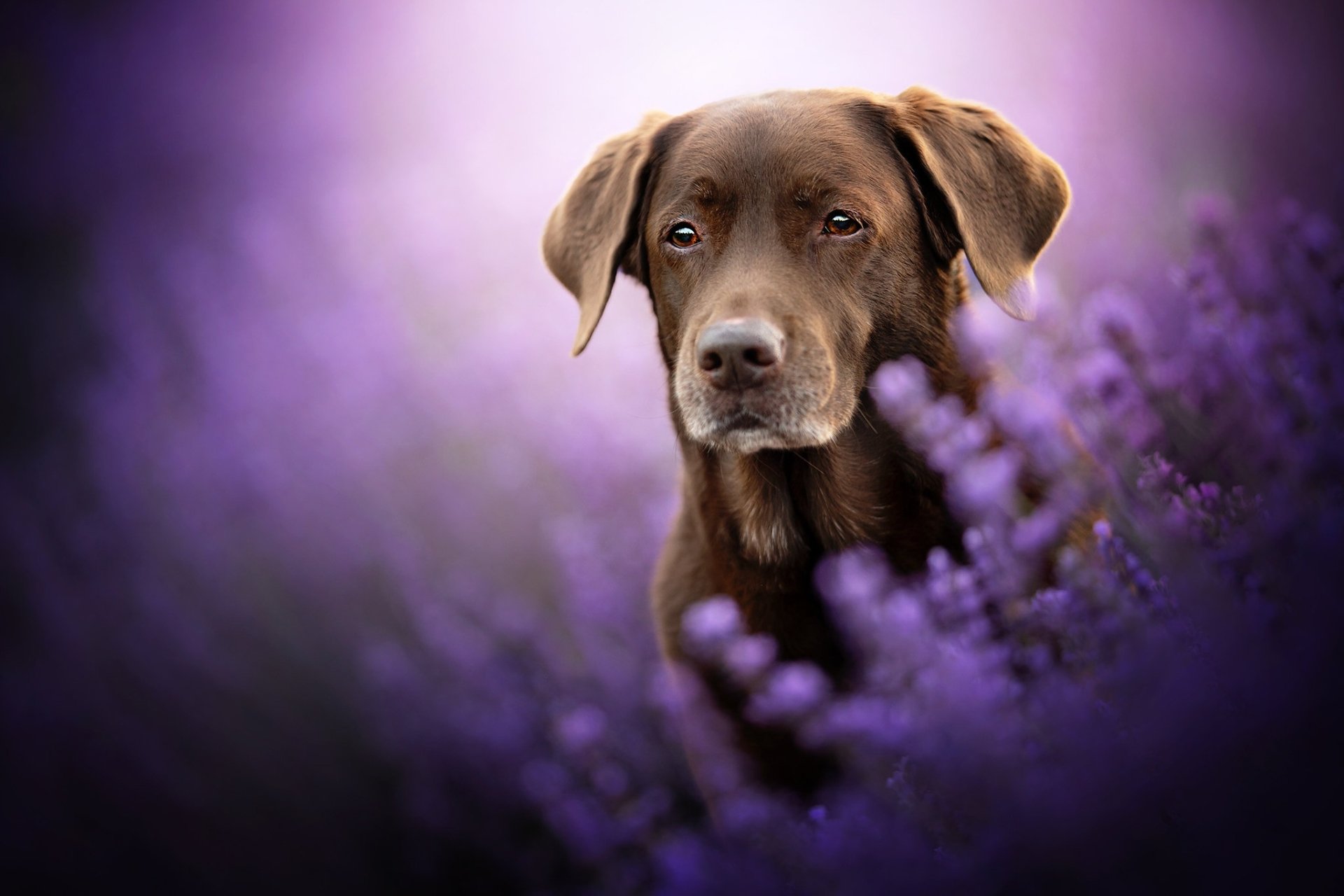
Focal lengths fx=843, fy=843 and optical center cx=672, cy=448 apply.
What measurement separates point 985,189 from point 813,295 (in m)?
0.49

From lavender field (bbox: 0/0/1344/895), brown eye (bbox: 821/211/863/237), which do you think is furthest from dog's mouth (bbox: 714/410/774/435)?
brown eye (bbox: 821/211/863/237)

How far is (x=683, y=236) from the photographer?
203cm

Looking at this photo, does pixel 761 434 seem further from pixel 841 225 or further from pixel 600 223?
pixel 600 223

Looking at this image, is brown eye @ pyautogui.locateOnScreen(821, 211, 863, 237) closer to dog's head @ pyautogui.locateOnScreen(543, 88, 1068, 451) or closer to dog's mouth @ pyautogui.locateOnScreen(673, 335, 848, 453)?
dog's head @ pyautogui.locateOnScreen(543, 88, 1068, 451)

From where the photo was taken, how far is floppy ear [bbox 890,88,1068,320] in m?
1.83

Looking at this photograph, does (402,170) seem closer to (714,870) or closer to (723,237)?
(723,237)

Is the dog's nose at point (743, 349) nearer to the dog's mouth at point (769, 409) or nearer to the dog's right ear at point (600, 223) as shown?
the dog's mouth at point (769, 409)

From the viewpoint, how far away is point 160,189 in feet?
13.1

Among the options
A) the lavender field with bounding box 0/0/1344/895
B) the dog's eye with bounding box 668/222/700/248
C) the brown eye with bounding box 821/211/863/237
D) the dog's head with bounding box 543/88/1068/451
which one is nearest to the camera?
the lavender field with bounding box 0/0/1344/895

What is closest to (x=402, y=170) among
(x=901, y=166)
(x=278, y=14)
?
(x=278, y=14)

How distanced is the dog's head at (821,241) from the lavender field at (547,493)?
219mm

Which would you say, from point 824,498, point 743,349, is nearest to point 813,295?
point 743,349

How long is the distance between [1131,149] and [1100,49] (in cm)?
42

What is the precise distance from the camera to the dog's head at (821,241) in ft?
5.76
